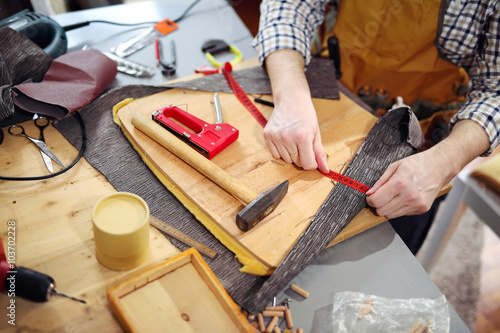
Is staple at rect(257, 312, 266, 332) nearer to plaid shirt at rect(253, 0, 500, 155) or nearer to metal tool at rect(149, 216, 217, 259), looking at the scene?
metal tool at rect(149, 216, 217, 259)

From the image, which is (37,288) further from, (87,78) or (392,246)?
Result: (392,246)

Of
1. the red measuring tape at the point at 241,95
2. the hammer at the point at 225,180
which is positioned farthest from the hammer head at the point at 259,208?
the red measuring tape at the point at 241,95

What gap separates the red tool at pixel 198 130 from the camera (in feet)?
3.68

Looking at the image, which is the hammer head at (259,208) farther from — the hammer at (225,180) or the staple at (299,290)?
the staple at (299,290)

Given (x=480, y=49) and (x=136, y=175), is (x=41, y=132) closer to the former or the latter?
(x=136, y=175)

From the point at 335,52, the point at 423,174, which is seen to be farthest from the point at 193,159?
the point at 335,52

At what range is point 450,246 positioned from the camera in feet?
7.67

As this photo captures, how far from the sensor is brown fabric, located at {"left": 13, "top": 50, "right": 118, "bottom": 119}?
3.76 feet

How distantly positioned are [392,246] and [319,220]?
0.73ft

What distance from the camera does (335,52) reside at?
5.08 ft

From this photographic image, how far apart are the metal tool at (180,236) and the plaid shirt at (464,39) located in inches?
30.0

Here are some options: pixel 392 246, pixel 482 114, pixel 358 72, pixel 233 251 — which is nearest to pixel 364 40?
pixel 358 72

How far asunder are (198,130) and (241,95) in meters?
0.26

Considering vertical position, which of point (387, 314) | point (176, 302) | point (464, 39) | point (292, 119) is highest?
point (464, 39)
